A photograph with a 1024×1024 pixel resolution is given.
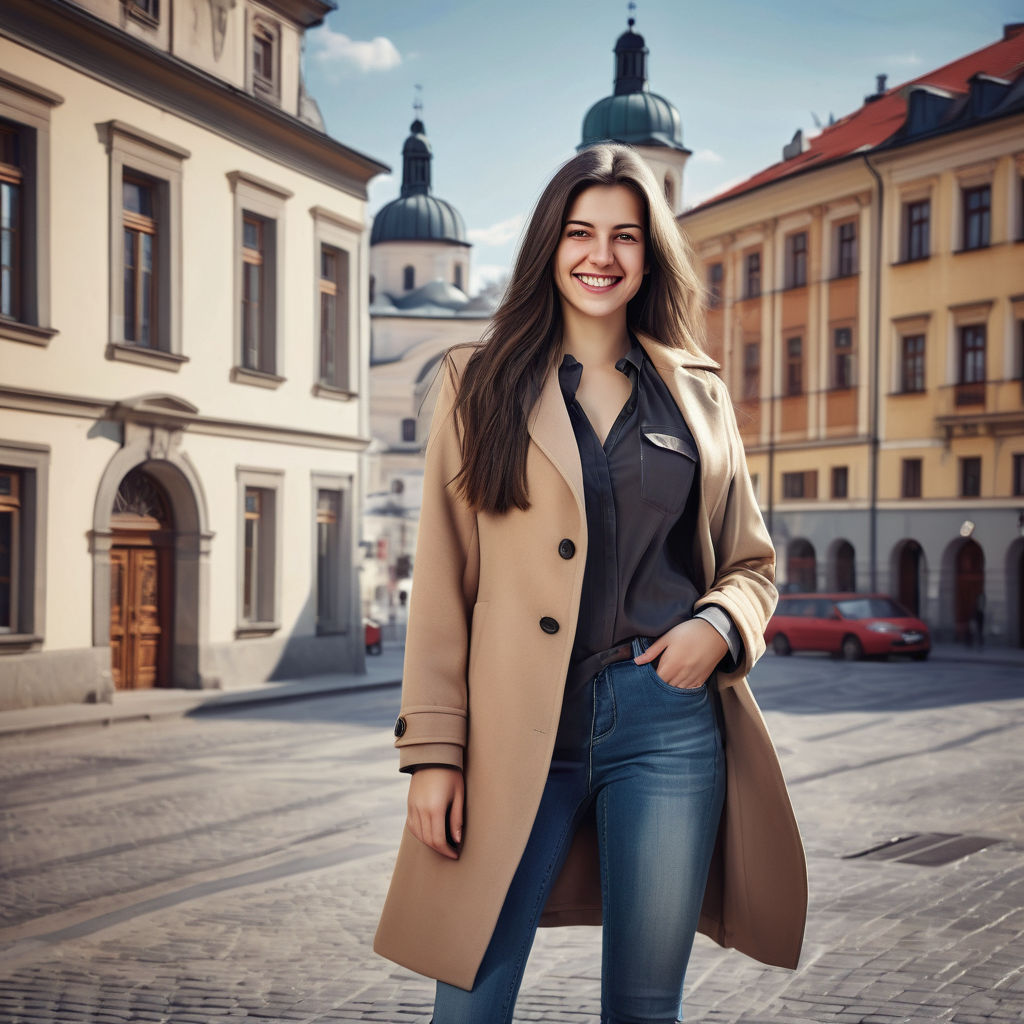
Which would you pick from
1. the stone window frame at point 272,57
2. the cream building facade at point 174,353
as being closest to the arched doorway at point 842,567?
the cream building facade at point 174,353

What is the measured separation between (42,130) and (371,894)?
1363 centimetres

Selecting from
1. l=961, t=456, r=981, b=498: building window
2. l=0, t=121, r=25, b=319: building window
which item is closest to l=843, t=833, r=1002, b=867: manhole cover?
l=0, t=121, r=25, b=319: building window

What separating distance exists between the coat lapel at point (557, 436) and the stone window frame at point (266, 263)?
758 inches

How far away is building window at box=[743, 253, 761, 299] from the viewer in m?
41.1

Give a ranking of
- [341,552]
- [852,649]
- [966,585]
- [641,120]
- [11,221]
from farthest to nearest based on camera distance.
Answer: [641,120], [966,585], [852,649], [341,552], [11,221]

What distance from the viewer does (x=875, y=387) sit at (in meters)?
36.5

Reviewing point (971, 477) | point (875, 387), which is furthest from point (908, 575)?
point (875, 387)

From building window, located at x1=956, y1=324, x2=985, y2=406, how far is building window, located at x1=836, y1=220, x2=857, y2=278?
163 inches

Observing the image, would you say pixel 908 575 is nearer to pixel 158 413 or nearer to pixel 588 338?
pixel 158 413

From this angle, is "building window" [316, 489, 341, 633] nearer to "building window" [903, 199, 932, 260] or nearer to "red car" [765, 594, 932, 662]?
"red car" [765, 594, 932, 662]

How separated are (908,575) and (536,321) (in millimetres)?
34880

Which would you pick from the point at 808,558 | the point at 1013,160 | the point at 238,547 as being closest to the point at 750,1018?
the point at 238,547

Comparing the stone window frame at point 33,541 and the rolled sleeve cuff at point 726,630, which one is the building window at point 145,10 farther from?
the rolled sleeve cuff at point 726,630

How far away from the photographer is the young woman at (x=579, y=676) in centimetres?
241
